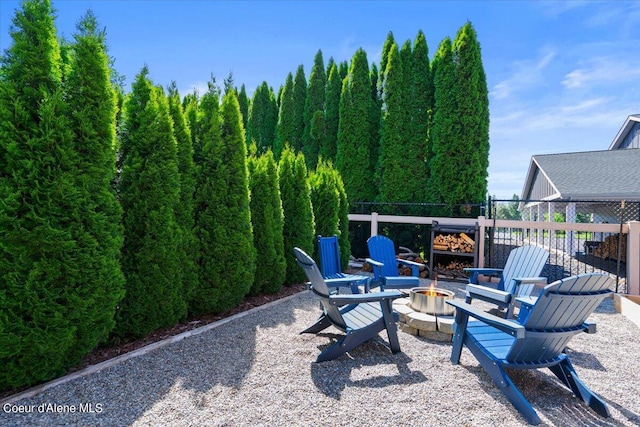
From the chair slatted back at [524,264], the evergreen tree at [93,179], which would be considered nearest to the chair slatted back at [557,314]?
the chair slatted back at [524,264]

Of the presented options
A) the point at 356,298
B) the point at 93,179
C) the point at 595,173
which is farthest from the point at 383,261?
the point at 595,173

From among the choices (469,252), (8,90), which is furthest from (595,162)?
(8,90)

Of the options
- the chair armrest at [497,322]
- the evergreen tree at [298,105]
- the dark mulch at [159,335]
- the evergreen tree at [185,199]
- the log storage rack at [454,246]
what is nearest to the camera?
the chair armrest at [497,322]

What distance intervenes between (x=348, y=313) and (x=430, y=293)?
3.29ft

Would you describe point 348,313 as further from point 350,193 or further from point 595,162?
point 595,162

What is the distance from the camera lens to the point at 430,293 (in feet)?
12.1

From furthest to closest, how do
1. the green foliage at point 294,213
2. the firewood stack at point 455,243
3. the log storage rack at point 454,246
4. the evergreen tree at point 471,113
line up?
the evergreen tree at point 471,113, the firewood stack at point 455,243, the log storage rack at point 454,246, the green foliage at point 294,213

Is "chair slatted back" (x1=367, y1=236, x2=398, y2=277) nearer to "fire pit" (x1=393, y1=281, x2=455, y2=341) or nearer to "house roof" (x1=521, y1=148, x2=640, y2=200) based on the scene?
"fire pit" (x1=393, y1=281, x2=455, y2=341)

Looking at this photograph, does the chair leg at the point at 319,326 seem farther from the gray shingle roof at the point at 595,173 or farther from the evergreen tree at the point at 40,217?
the gray shingle roof at the point at 595,173

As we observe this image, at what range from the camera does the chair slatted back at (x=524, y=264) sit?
4.18 m

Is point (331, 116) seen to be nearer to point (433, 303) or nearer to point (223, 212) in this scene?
point (223, 212)

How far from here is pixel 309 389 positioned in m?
2.33

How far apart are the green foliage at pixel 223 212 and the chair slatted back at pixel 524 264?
3.31 metres

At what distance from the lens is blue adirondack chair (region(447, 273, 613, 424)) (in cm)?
211
